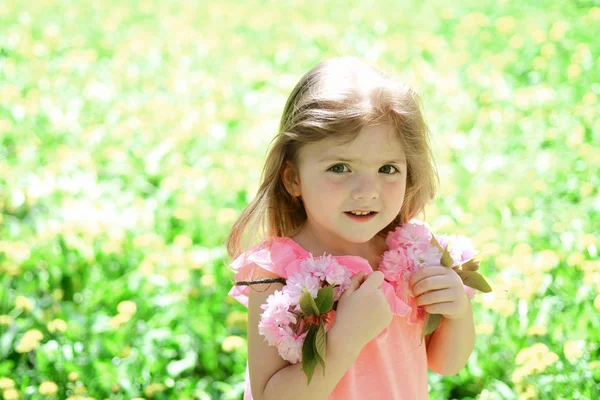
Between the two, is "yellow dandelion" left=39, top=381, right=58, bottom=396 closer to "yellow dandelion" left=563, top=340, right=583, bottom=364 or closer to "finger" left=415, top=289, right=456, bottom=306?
"finger" left=415, top=289, right=456, bottom=306

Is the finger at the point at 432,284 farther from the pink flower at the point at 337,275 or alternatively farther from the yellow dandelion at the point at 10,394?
the yellow dandelion at the point at 10,394

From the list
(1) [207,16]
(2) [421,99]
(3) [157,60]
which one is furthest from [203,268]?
(1) [207,16]

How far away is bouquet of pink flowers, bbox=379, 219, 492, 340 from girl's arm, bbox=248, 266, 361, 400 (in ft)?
0.79

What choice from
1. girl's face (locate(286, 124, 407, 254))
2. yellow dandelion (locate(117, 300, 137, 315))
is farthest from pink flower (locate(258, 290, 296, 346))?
yellow dandelion (locate(117, 300, 137, 315))

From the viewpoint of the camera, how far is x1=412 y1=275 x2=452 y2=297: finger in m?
1.79

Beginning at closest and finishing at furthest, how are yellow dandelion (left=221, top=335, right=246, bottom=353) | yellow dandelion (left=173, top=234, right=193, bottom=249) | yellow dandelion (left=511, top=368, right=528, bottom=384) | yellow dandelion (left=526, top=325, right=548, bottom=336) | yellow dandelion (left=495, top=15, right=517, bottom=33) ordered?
yellow dandelion (left=511, top=368, right=528, bottom=384) → yellow dandelion (left=526, top=325, right=548, bottom=336) → yellow dandelion (left=221, top=335, right=246, bottom=353) → yellow dandelion (left=173, top=234, right=193, bottom=249) → yellow dandelion (left=495, top=15, right=517, bottom=33)

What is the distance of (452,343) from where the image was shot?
1929mm

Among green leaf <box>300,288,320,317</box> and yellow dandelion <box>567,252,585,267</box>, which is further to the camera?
yellow dandelion <box>567,252,585,267</box>

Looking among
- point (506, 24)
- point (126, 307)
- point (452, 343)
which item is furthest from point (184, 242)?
point (506, 24)

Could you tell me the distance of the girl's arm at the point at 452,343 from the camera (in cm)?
191

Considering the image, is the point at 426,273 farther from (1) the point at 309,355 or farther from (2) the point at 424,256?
(1) the point at 309,355

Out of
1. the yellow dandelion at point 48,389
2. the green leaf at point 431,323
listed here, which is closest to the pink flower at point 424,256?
the green leaf at point 431,323

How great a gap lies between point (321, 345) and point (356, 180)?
14.0 inches

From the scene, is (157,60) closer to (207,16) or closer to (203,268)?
(207,16)
